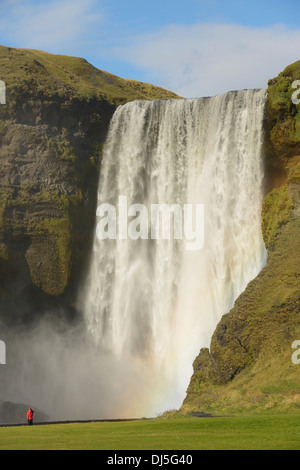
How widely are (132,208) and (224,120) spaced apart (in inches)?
435

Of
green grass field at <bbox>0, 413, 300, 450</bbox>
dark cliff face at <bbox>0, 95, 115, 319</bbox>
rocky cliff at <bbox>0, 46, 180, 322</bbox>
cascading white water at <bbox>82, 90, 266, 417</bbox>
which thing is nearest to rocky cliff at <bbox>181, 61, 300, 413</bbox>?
cascading white water at <bbox>82, 90, 266, 417</bbox>

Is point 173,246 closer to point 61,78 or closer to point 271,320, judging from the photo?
point 271,320

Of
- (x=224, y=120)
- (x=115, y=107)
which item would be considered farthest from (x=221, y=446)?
(x=115, y=107)

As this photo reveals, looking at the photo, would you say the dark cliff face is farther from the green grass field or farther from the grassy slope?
the green grass field

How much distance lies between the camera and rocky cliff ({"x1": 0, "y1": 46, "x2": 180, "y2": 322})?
58.6 metres

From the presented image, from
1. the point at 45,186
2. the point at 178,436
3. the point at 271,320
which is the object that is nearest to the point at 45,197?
the point at 45,186

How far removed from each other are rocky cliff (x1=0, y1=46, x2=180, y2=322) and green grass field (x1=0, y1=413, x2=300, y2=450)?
29.3 metres

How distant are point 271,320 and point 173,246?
15.8 m

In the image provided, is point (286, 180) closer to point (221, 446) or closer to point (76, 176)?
point (76, 176)

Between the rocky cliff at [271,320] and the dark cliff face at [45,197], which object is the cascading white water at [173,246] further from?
the rocky cliff at [271,320]

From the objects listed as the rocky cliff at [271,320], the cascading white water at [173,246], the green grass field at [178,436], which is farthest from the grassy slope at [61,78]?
the green grass field at [178,436]

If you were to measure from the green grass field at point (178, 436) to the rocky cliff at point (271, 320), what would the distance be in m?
6.25

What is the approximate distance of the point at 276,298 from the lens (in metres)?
42.4

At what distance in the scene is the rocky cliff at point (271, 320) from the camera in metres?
37.3
